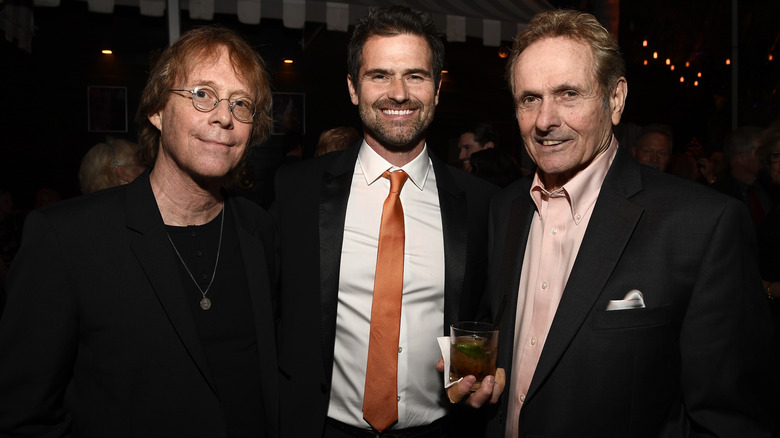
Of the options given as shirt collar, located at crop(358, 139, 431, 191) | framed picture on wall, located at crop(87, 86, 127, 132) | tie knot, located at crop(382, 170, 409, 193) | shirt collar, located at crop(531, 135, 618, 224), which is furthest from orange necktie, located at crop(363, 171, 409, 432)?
framed picture on wall, located at crop(87, 86, 127, 132)

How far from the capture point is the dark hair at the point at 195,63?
5.66 ft

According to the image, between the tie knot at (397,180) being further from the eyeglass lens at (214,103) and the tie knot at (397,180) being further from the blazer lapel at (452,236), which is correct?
the eyeglass lens at (214,103)

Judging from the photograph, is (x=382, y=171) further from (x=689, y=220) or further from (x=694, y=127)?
(x=694, y=127)

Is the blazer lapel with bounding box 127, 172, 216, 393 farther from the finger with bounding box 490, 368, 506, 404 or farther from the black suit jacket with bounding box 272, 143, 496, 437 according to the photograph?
the finger with bounding box 490, 368, 506, 404

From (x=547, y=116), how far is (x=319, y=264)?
966 mm

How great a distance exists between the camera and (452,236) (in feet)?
6.87

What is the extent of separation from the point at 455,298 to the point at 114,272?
45.7 inches

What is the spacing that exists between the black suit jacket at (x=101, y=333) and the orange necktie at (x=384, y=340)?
20.8 inches

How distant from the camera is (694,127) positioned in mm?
13875

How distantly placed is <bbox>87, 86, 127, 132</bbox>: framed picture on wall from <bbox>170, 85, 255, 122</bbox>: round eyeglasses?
275 inches

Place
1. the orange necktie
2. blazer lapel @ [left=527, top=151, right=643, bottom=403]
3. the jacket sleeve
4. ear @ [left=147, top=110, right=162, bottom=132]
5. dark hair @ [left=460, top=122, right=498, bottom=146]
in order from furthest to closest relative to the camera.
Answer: dark hair @ [left=460, top=122, right=498, bottom=146]
the orange necktie
ear @ [left=147, top=110, right=162, bottom=132]
blazer lapel @ [left=527, top=151, right=643, bottom=403]
the jacket sleeve

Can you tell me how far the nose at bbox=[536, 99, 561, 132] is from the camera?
162 centimetres

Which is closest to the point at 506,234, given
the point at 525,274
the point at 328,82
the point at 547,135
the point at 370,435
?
the point at 525,274

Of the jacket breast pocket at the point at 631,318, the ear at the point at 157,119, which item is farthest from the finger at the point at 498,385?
the ear at the point at 157,119
